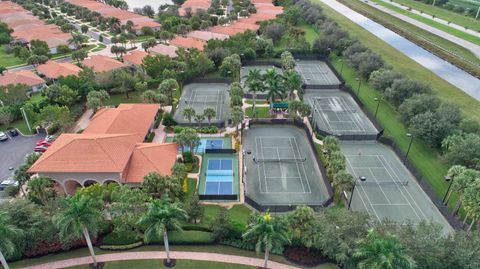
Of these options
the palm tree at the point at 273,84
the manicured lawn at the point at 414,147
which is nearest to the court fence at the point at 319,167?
the palm tree at the point at 273,84

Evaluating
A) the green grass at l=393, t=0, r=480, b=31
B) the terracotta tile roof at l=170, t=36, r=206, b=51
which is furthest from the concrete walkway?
the green grass at l=393, t=0, r=480, b=31

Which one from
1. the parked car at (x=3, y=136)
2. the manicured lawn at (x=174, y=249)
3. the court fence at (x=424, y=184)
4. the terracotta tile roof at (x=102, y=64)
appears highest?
the terracotta tile roof at (x=102, y=64)

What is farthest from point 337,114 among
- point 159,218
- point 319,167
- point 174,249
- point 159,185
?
point 159,218

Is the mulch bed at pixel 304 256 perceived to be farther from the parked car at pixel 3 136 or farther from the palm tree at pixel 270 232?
the parked car at pixel 3 136

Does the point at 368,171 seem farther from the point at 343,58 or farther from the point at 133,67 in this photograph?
the point at 133,67

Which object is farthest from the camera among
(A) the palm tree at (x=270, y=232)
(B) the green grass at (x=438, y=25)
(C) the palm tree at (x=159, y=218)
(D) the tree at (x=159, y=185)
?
(B) the green grass at (x=438, y=25)
